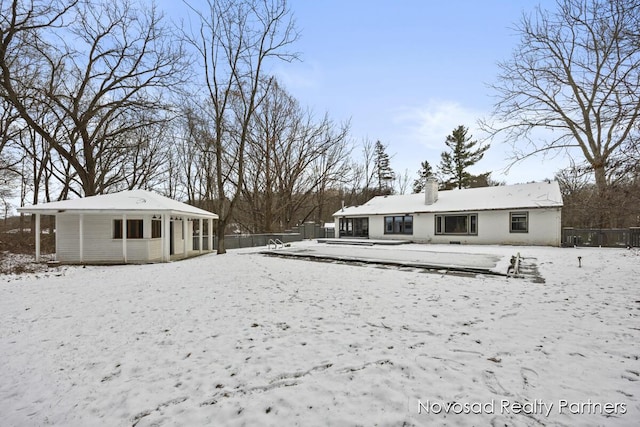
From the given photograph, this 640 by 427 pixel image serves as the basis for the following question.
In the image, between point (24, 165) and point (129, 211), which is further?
point (24, 165)

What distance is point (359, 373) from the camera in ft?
10.3

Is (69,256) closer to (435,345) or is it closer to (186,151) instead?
(435,345)

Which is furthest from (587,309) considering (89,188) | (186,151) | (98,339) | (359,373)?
(186,151)

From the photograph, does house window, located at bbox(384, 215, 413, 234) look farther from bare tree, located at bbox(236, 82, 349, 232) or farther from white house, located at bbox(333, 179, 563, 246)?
bare tree, located at bbox(236, 82, 349, 232)

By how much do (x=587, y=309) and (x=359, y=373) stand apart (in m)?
4.70

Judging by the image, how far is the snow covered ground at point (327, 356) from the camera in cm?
258

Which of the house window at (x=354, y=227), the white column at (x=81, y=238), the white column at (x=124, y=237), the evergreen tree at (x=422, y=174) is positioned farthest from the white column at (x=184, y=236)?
the evergreen tree at (x=422, y=174)

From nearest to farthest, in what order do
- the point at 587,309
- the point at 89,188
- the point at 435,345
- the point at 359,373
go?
the point at 359,373, the point at 435,345, the point at 587,309, the point at 89,188

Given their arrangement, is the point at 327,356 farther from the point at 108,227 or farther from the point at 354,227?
the point at 354,227

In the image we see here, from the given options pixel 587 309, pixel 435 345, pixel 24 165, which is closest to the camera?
pixel 435 345

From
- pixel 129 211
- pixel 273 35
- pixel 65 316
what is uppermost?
pixel 273 35

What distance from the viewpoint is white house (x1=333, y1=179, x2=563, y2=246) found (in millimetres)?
18141

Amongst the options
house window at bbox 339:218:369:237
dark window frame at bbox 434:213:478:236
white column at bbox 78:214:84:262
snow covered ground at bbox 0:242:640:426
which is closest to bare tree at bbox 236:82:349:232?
house window at bbox 339:218:369:237

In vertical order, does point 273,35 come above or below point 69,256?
above
